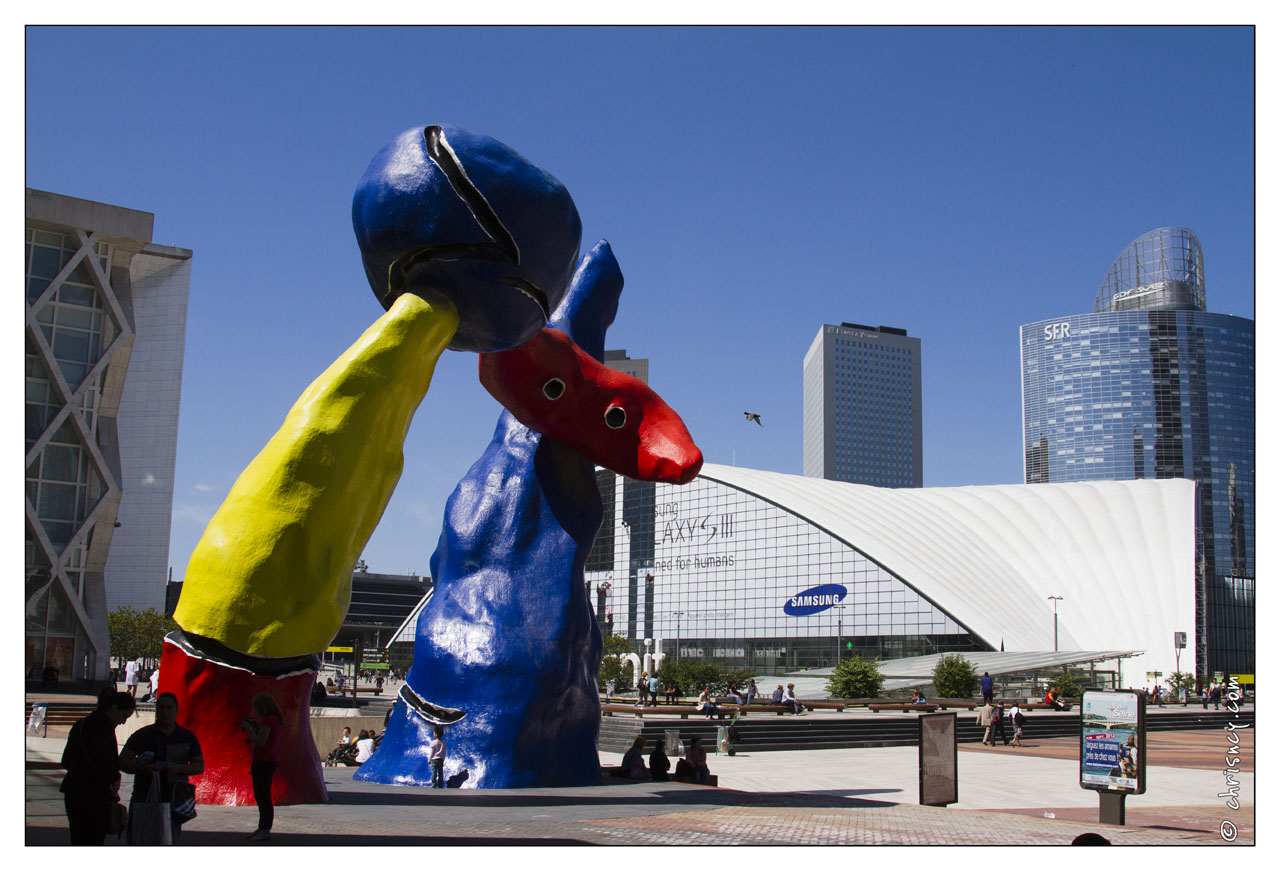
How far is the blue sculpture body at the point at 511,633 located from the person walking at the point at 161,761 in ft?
22.3

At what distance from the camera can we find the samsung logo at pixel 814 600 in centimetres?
6831

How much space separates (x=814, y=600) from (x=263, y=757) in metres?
64.1

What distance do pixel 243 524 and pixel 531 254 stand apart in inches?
161

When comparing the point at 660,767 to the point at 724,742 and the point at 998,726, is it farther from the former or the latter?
the point at 998,726

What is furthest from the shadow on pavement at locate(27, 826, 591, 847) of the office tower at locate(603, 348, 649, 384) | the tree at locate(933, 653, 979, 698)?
the office tower at locate(603, 348, 649, 384)

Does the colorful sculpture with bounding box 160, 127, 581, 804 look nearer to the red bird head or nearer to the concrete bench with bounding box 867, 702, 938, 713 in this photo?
the red bird head

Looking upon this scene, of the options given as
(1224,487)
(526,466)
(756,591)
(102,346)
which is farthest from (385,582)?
(526,466)

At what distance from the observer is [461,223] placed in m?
11.1

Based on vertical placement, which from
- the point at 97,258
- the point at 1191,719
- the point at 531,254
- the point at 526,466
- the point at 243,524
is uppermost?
the point at 97,258

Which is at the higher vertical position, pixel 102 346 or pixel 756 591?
pixel 102 346

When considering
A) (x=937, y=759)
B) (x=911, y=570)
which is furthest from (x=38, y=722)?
(x=911, y=570)

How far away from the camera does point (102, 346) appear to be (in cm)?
3250

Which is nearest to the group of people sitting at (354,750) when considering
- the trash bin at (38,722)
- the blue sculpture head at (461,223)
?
the trash bin at (38,722)

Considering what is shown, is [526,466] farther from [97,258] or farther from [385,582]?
[385,582]
